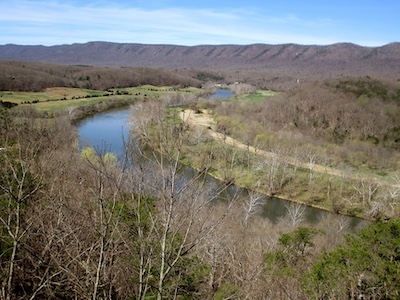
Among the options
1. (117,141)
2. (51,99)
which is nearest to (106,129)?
(117,141)

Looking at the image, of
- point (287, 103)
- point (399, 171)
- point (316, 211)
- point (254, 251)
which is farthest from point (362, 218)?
point (287, 103)

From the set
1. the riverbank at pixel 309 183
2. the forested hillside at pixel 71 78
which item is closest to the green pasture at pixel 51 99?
the forested hillside at pixel 71 78

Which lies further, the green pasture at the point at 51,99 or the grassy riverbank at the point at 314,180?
the green pasture at the point at 51,99

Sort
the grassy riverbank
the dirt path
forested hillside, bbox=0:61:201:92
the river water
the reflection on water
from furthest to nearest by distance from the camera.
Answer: forested hillside, bbox=0:61:201:92 → the reflection on water → the dirt path → the grassy riverbank → the river water

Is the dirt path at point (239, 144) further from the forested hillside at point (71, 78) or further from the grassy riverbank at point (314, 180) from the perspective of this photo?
the forested hillside at point (71, 78)

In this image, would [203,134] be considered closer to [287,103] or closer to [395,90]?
[287,103]

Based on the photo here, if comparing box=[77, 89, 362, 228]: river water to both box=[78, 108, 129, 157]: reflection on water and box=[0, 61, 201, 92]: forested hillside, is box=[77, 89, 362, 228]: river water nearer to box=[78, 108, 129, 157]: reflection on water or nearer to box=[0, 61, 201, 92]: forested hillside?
box=[78, 108, 129, 157]: reflection on water

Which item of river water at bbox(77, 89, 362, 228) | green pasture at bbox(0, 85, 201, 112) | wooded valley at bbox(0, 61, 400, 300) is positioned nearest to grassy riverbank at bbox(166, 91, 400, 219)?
wooded valley at bbox(0, 61, 400, 300)

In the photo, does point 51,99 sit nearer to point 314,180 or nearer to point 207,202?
point 314,180
